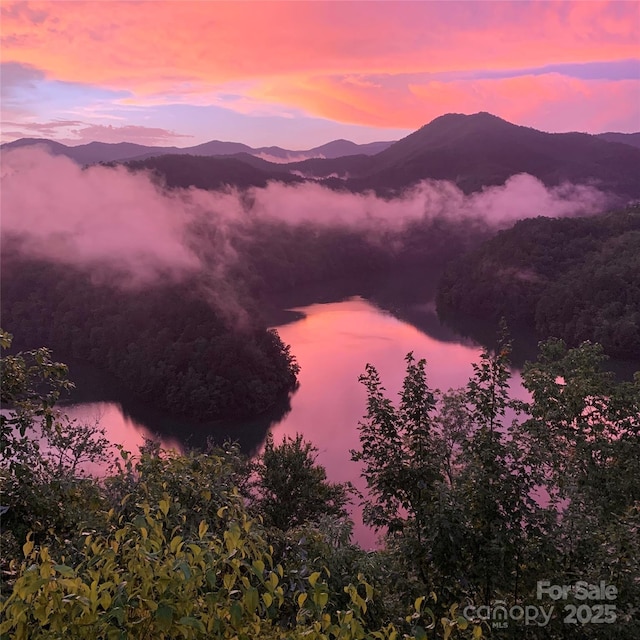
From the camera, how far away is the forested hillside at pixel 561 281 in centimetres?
6166

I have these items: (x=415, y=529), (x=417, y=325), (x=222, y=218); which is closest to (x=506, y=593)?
(x=415, y=529)

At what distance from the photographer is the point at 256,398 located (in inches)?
1943

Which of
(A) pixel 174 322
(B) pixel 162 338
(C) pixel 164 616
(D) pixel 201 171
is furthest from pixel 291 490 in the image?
(D) pixel 201 171

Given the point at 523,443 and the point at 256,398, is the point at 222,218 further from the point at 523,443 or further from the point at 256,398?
the point at 523,443

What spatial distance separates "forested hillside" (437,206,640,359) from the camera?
202 ft

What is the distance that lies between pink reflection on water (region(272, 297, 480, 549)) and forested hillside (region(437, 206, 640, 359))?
13.6m

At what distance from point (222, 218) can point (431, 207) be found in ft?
266

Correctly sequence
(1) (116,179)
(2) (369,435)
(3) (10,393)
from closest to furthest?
(3) (10,393) → (2) (369,435) → (1) (116,179)

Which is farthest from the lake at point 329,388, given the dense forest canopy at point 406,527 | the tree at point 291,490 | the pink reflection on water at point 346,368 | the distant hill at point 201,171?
the distant hill at point 201,171

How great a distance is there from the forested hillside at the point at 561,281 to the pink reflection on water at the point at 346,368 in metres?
13.6

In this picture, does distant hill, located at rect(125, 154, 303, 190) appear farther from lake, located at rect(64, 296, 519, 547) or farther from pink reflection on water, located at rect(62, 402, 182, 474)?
pink reflection on water, located at rect(62, 402, 182, 474)

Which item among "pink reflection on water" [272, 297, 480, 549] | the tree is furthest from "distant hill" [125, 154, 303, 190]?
the tree

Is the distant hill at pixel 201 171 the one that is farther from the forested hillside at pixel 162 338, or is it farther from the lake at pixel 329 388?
the lake at pixel 329 388

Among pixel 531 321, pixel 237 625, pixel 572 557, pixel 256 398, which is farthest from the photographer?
pixel 531 321
